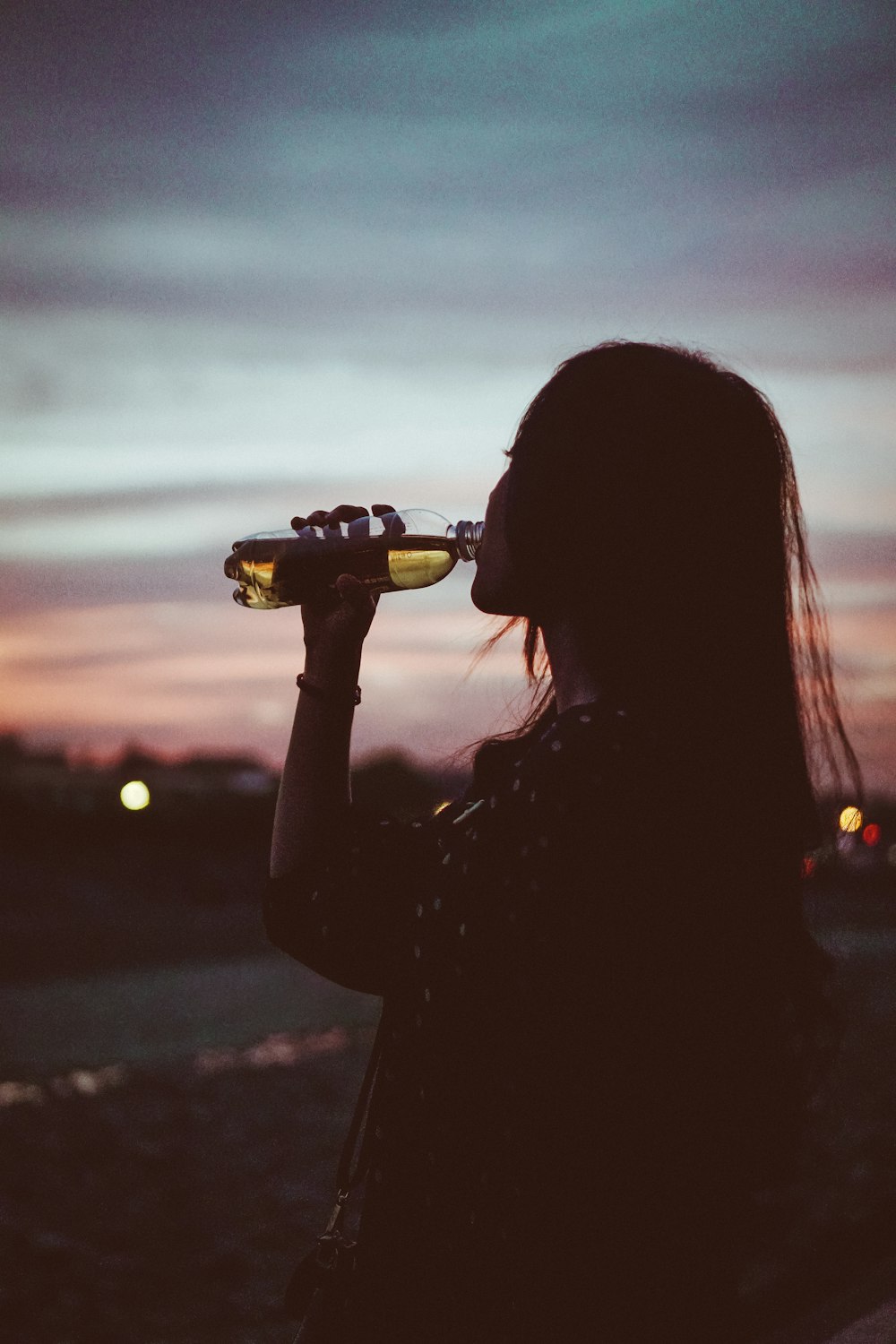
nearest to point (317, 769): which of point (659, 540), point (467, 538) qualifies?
point (659, 540)

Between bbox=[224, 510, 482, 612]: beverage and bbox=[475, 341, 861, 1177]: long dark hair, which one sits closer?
bbox=[475, 341, 861, 1177]: long dark hair

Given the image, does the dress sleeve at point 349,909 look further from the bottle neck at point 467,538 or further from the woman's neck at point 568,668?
the bottle neck at point 467,538

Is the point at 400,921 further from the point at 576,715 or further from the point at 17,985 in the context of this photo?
the point at 17,985

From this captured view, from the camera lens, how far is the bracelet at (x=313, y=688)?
181 centimetres

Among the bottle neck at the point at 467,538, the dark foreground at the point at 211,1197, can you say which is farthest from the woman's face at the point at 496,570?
the dark foreground at the point at 211,1197

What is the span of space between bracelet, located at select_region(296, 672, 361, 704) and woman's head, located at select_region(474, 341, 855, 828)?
41cm

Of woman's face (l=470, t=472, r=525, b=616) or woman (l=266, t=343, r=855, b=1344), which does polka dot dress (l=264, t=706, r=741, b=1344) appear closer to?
woman (l=266, t=343, r=855, b=1344)

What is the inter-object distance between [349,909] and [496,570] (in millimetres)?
511

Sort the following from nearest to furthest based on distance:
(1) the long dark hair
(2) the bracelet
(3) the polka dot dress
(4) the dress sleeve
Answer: (3) the polka dot dress, (1) the long dark hair, (4) the dress sleeve, (2) the bracelet

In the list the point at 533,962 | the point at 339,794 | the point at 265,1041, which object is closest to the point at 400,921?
the point at 339,794

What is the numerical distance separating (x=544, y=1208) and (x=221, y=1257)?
449cm

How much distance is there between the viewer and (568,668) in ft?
4.86

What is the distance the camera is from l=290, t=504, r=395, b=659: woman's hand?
6.04 feet

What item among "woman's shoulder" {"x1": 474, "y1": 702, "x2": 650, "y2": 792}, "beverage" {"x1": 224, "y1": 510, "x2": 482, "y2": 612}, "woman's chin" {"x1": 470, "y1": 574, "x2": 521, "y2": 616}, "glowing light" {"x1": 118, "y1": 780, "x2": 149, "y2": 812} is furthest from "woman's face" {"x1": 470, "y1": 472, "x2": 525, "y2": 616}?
"glowing light" {"x1": 118, "y1": 780, "x2": 149, "y2": 812}
